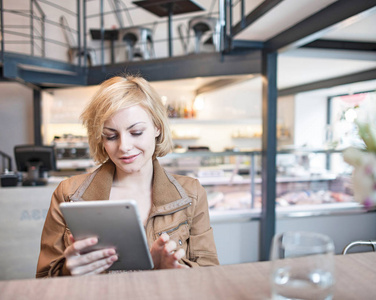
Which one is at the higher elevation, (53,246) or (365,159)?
(365,159)

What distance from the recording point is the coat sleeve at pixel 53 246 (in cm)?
129

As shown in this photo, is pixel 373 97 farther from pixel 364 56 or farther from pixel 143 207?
pixel 364 56

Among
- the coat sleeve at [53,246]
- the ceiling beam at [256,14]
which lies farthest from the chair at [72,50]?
the coat sleeve at [53,246]

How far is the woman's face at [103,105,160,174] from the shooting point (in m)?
1.36

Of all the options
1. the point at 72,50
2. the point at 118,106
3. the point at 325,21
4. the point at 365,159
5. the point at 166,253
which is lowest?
the point at 166,253

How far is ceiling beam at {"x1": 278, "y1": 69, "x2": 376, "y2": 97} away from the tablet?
17.1 feet

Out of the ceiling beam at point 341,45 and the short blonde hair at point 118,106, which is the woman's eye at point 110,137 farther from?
the ceiling beam at point 341,45

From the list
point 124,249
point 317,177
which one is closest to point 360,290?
point 124,249

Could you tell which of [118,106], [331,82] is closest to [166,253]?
[118,106]

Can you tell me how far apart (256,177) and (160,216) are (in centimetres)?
270

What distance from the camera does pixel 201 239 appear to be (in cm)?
145

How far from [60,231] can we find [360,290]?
3.57 feet

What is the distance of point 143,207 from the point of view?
149cm

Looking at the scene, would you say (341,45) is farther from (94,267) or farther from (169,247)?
(94,267)
